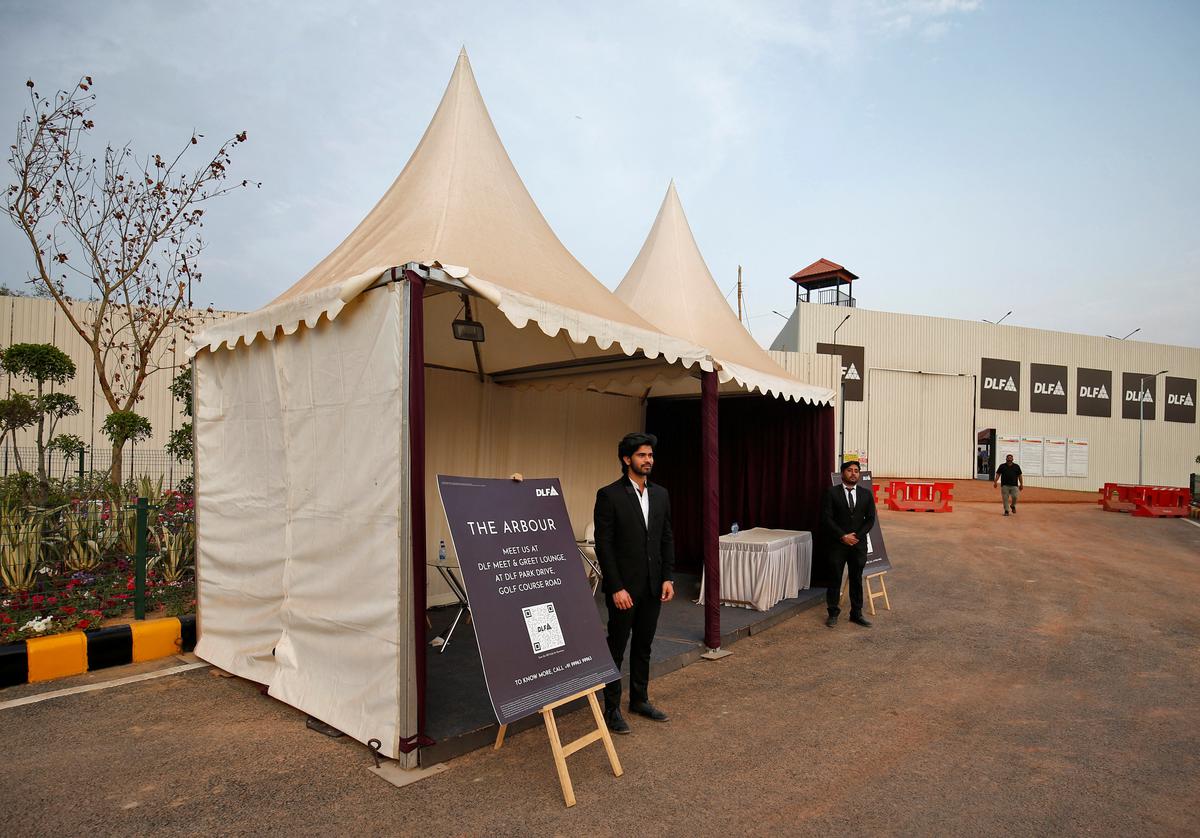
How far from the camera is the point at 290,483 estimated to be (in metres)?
4.43

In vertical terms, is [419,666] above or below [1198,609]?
above

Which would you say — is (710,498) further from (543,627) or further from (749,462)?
(749,462)

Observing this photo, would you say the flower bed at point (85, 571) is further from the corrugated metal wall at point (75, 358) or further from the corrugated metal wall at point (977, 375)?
the corrugated metal wall at point (977, 375)

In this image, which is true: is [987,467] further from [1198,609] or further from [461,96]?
[461,96]

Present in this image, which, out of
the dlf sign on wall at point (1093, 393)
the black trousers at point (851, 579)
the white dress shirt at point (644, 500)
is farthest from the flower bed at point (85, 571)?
the dlf sign on wall at point (1093, 393)

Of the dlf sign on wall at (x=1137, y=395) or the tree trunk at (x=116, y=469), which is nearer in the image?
the tree trunk at (x=116, y=469)

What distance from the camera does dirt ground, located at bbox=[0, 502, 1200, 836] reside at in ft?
10.2

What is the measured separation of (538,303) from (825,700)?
3.29 m

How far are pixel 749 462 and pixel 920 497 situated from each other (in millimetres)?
13603

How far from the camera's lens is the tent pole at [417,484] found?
3.52 m

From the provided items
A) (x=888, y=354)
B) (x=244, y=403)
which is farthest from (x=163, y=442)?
(x=888, y=354)

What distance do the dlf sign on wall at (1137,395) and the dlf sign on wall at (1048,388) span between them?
3948mm

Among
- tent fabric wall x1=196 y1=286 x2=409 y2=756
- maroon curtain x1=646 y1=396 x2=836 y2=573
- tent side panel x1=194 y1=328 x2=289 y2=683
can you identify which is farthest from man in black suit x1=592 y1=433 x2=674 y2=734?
maroon curtain x1=646 y1=396 x2=836 y2=573

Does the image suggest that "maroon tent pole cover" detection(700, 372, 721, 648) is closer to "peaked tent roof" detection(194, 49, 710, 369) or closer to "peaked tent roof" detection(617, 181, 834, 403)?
"peaked tent roof" detection(194, 49, 710, 369)
